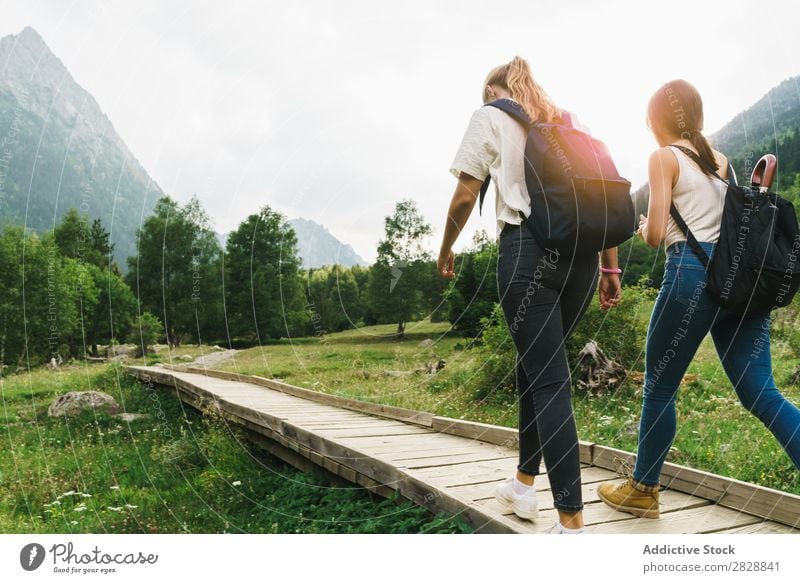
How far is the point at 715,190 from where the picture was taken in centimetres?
240

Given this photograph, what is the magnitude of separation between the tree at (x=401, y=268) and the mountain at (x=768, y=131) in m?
1.51

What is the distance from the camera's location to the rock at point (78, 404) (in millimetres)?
8422

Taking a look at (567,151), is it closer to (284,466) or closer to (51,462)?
(284,466)

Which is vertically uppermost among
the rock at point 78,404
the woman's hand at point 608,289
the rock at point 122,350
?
the woman's hand at point 608,289

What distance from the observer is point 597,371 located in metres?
6.11

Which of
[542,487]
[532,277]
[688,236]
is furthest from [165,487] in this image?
[688,236]

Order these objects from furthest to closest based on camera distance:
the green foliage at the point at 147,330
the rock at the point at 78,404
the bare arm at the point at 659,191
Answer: the green foliage at the point at 147,330
the rock at the point at 78,404
the bare arm at the point at 659,191

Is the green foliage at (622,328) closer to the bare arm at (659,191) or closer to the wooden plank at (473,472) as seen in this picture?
the wooden plank at (473,472)

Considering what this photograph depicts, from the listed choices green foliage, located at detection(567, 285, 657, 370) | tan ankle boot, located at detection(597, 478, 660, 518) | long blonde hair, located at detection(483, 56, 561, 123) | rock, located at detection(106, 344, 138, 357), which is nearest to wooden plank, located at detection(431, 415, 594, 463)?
tan ankle boot, located at detection(597, 478, 660, 518)

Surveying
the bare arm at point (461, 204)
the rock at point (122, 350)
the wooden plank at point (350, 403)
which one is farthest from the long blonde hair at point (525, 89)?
the rock at point (122, 350)

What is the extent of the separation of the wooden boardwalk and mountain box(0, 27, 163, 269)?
1996 millimetres

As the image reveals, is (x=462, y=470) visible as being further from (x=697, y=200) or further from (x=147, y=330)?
(x=147, y=330)

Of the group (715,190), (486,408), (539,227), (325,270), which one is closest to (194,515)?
(325,270)

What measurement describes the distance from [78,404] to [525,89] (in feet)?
27.4
